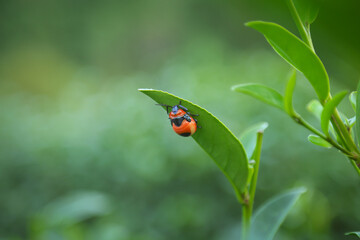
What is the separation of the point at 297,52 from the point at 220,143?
166 millimetres

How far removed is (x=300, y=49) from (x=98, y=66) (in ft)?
27.2

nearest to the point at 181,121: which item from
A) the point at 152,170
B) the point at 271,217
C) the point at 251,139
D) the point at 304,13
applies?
the point at 251,139

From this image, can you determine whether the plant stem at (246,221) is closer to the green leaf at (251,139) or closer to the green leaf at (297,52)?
the green leaf at (251,139)

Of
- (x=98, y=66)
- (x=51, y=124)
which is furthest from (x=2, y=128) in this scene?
(x=98, y=66)

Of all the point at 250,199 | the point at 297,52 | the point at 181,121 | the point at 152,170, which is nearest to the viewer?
the point at 297,52

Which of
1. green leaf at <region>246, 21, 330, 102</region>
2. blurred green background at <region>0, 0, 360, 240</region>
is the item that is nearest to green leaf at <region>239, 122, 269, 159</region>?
green leaf at <region>246, 21, 330, 102</region>

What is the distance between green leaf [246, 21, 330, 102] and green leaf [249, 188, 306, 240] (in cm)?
24

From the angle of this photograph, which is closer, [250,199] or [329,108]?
[329,108]

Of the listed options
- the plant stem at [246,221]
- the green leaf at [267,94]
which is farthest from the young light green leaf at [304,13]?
the plant stem at [246,221]

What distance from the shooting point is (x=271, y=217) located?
1.92ft

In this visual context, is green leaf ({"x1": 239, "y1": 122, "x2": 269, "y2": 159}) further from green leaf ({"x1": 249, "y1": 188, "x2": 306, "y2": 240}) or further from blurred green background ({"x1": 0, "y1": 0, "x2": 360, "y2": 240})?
blurred green background ({"x1": 0, "y1": 0, "x2": 360, "y2": 240})

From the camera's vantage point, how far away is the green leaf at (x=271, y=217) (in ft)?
1.80

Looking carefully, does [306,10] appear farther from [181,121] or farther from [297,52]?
[181,121]

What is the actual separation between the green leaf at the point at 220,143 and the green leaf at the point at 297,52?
12 centimetres
